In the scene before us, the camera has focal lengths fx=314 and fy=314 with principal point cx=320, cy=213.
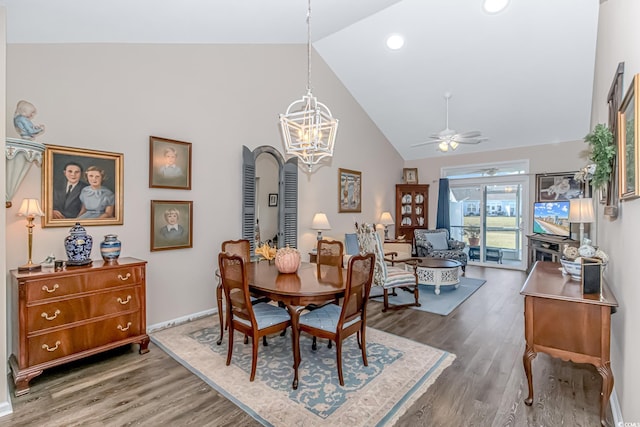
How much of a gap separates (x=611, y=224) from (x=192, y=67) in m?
4.54

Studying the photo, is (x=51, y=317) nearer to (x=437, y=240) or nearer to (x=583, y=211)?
(x=583, y=211)

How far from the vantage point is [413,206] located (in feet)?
26.2

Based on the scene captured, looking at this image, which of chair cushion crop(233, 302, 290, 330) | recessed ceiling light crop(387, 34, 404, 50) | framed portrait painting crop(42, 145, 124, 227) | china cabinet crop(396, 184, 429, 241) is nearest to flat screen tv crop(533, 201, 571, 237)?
china cabinet crop(396, 184, 429, 241)

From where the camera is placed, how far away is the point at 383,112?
262 inches

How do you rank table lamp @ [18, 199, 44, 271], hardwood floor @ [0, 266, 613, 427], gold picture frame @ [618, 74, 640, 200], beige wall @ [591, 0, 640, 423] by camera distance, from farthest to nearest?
1. table lamp @ [18, 199, 44, 271]
2. hardwood floor @ [0, 266, 613, 427]
3. beige wall @ [591, 0, 640, 423]
4. gold picture frame @ [618, 74, 640, 200]

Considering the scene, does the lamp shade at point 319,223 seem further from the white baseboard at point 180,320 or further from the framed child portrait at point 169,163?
the framed child portrait at point 169,163

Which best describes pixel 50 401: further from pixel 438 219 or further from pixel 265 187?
pixel 438 219

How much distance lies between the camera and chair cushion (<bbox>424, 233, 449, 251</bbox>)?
22.4ft

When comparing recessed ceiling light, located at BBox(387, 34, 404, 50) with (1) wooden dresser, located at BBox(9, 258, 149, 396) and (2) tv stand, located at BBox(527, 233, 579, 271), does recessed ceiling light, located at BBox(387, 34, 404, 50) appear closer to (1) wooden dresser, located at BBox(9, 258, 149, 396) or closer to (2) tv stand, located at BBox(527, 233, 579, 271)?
(2) tv stand, located at BBox(527, 233, 579, 271)

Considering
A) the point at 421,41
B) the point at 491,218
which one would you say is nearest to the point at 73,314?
the point at 421,41

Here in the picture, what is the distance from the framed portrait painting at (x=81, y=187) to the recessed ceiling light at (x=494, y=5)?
476 cm

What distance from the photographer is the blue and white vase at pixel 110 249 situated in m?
2.91

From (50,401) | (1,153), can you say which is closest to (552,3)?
(1,153)

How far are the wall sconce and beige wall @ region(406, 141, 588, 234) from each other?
7.32 metres
